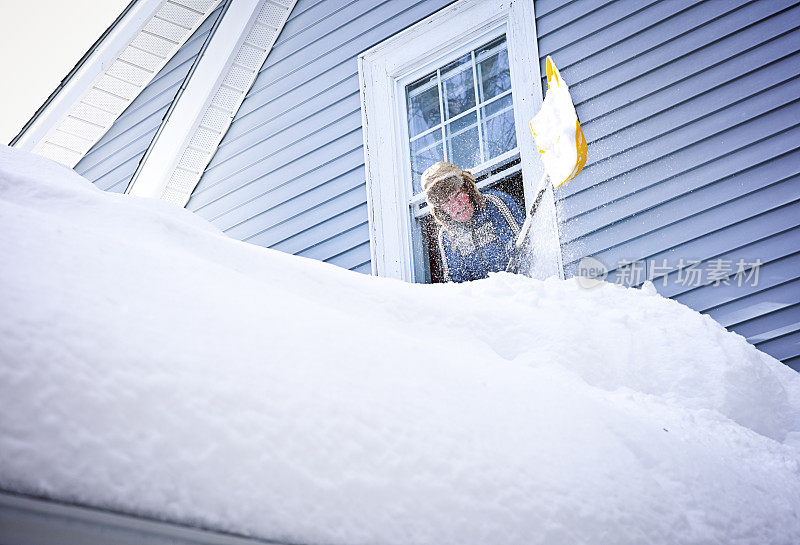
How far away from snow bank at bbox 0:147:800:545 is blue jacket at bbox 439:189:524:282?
2.16 metres

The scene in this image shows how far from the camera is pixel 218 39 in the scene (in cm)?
470

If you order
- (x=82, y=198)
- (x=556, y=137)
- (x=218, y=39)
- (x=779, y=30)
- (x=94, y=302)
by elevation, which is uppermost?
(x=218, y=39)

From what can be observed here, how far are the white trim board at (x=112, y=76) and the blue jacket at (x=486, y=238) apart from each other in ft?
9.94

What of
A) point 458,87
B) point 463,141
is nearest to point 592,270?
point 463,141

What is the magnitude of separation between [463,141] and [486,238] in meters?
0.66

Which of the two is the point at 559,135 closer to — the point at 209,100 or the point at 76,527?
the point at 76,527

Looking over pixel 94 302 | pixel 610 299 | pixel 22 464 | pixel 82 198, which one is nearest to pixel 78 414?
pixel 22 464

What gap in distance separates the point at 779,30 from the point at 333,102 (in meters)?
2.58

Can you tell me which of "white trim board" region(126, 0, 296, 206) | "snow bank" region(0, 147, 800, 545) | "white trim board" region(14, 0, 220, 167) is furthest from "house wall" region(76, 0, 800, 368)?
"white trim board" region(14, 0, 220, 167)

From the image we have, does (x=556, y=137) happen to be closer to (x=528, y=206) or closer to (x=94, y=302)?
(x=528, y=206)

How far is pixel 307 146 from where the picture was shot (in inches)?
176

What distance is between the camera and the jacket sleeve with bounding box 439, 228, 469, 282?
3.66 m

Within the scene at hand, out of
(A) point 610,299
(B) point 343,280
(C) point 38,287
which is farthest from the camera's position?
(A) point 610,299

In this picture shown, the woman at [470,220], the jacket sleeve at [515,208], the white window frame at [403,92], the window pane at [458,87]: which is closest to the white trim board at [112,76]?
the white window frame at [403,92]
